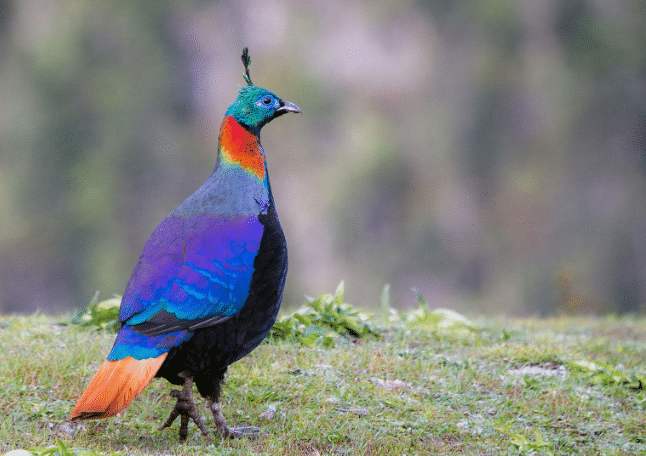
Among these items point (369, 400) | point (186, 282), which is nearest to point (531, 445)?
point (369, 400)

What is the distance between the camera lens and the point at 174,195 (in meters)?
15.1

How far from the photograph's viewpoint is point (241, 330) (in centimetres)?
352

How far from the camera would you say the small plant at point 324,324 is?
5148 millimetres

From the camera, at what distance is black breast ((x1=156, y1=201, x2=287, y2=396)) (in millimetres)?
3443

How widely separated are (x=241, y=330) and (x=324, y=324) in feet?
6.51

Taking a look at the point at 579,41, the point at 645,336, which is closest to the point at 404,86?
the point at 579,41

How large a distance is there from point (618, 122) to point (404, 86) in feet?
14.4

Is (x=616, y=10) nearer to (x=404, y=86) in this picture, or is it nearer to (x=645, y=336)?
(x=404, y=86)

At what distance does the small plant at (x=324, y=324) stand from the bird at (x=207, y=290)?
1415 mm

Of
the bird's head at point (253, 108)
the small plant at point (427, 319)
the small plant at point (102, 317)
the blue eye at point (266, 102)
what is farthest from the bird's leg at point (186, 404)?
the small plant at point (427, 319)

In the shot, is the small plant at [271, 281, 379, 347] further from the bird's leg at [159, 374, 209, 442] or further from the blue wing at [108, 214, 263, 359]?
the blue wing at [108, 214, 263, 359]

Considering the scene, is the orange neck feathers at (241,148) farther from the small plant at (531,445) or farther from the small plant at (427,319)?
the small plant at (427,319)

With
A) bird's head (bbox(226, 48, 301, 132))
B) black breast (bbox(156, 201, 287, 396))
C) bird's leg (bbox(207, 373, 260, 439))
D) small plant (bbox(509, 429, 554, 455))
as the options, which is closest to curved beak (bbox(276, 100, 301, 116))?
bird's head (bbox(226, 48, 301, 132))

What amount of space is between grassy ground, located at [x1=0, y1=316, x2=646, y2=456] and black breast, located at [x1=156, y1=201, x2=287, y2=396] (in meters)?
0.36
